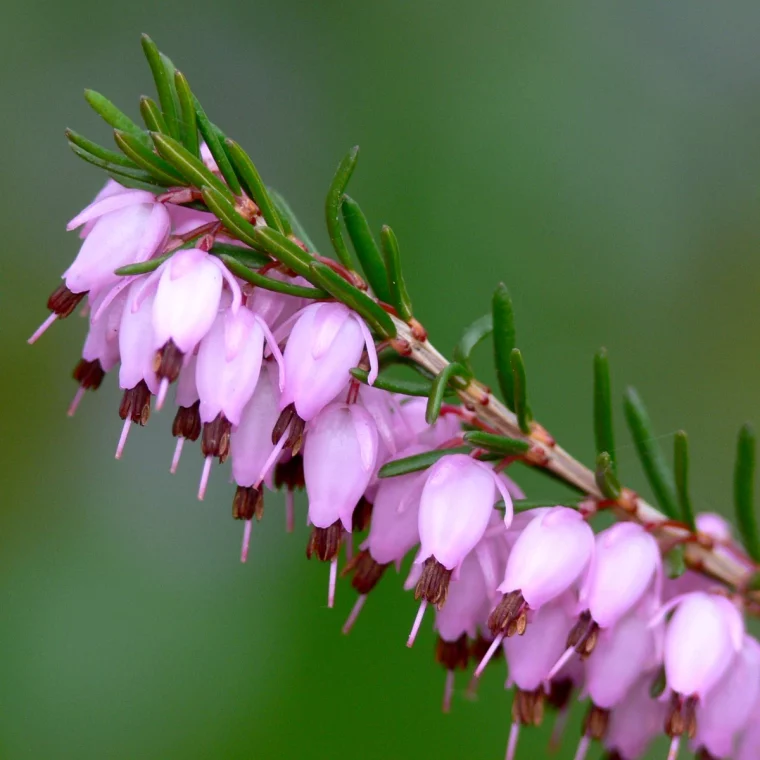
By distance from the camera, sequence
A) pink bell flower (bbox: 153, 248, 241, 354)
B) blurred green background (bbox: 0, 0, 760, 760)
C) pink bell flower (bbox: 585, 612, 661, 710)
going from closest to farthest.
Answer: pink bell flower (bbox: 153, 248, 241, 354) → pink bell flower (bbox: 585, 612, 661, 710) → blurred green background (bbox: 0, 0, 760, 760)

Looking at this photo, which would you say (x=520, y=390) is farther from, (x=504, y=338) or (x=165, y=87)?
(x=165, y=87)

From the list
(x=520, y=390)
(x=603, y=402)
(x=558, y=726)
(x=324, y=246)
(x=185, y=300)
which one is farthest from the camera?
(x=324, y=246)

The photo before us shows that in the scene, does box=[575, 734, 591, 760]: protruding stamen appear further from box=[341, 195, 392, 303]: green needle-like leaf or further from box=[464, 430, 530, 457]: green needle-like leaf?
box=[341, 195, 392, 303]: green needle-like leaf

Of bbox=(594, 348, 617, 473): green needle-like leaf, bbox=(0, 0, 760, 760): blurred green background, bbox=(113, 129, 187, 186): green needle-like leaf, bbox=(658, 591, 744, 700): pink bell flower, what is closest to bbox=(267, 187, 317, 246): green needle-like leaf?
bbox=(113, 129, 187, 186): green needle-like leaf

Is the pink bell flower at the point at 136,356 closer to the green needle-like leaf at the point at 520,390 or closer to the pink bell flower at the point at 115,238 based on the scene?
the pink bell flower at the point at 115,238

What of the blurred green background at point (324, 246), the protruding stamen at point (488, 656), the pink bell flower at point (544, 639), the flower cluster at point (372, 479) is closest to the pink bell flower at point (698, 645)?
the flower cluster at point (372, 479)

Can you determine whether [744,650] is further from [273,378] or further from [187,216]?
[187,216]

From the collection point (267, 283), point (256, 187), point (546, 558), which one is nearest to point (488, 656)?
point (546, 558)
